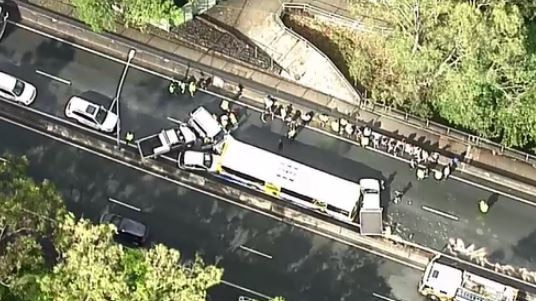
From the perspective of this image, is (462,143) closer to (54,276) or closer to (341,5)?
(341,5)

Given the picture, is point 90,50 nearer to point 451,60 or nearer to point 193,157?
point 193,157

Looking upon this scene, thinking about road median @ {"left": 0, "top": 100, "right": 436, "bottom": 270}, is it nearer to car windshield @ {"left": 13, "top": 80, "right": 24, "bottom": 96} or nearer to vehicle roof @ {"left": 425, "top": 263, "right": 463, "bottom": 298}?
car windshield @ {"left": 13, "top": 80, "right": 24, "bottom": 96}

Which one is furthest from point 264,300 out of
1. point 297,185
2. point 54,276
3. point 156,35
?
point 156,35

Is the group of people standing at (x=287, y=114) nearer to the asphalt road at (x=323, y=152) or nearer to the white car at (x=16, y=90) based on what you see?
the asphalt road at (x=323, y=152)

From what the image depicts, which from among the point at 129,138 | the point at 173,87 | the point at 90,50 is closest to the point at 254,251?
the point at 129,138

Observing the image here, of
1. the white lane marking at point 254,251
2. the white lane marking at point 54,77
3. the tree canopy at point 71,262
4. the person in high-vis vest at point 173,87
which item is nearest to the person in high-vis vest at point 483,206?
the white lane marking at point 254,251

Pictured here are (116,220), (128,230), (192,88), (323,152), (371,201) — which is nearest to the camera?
(128,230)

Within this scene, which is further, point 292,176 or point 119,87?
point 119,87
